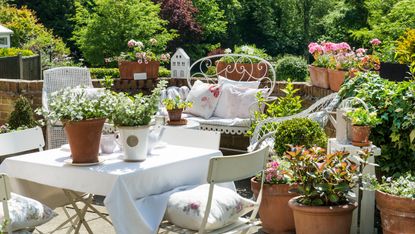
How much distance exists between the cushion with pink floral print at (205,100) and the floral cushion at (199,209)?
3240 mm

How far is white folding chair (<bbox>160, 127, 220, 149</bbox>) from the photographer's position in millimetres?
4312

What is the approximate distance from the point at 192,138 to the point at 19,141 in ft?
3.60

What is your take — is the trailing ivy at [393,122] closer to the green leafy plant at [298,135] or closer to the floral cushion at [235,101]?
the green leafy plant at [298,135]

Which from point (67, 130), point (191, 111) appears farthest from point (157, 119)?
point (191, 111)

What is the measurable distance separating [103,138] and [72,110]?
1.52ft

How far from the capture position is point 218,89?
6.90m

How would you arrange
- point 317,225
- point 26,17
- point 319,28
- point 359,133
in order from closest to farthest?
point 317,225 → point 359,133 → point 26,17 → point 319,28

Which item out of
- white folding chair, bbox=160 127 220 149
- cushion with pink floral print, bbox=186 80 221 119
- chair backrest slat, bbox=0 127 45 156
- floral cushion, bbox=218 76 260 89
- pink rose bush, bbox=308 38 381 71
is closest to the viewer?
chair backrest slat, bbox=0 127 45 156

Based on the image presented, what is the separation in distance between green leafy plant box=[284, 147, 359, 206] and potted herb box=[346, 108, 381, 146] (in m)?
0.21

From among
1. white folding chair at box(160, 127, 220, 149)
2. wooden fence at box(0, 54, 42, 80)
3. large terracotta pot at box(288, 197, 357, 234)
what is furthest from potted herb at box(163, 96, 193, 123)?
wooden fence at box(0, 54, 42, 80)

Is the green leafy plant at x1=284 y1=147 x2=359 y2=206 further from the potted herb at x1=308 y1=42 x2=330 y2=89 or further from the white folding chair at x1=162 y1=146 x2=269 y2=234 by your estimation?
the potted herb at x1=308 y1=42 x2=330 y2=89

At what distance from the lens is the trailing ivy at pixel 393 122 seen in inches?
181

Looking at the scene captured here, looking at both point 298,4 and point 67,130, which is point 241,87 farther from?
point 298,4

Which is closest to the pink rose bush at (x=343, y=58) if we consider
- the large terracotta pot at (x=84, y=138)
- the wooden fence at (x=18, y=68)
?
the large terracotta pot at (x=84, y=138)
